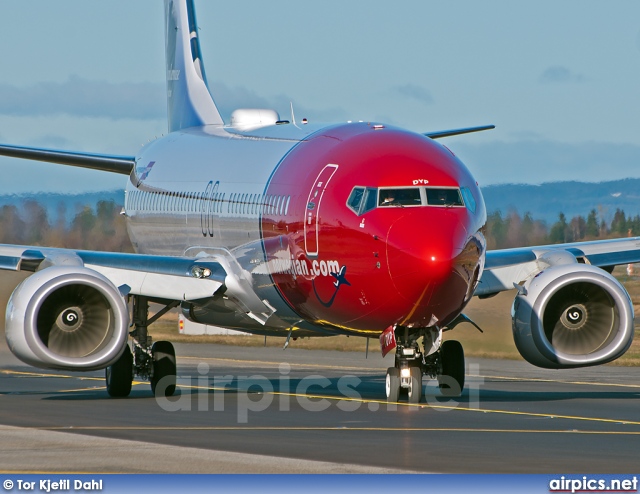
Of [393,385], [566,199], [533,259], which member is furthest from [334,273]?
[566,199]

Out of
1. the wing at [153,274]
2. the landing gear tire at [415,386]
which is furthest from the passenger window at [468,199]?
the wing at [153,274]

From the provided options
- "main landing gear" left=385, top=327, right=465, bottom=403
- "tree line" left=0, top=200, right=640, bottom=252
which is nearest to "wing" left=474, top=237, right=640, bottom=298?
"main landing gear" left=385, top=327, right=465, bottom=403

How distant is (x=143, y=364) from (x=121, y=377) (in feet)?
2.07

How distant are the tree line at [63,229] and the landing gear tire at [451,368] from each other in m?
21.9

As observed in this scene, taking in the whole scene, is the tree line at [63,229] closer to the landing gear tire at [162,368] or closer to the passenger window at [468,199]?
the landing gear tire at [162,368]

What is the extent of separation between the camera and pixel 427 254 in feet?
67.2

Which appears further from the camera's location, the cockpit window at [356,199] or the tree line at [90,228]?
the tree line at [90,228]

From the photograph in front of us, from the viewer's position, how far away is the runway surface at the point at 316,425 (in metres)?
15.6

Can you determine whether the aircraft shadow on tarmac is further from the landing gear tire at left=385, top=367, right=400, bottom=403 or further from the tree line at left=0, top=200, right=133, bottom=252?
the tree line at left=0, top=200, right=133, bottom=252

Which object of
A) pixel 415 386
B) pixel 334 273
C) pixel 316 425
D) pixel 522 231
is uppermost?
pixel 522 231

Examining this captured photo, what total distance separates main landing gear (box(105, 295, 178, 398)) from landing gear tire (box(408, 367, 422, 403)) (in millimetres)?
4578

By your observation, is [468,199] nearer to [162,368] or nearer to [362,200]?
[362,200]

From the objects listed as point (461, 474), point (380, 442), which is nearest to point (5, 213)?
point (380, 442)

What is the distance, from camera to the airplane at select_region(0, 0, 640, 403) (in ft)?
69.6
